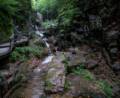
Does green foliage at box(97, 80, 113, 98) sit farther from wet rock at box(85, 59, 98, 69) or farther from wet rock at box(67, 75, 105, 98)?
wet rock at box(85, 59, 98, 69)

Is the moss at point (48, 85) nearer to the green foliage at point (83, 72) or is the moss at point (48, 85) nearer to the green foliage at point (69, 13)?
the green foliage at point (83, 72)

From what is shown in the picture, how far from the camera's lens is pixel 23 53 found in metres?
8.74

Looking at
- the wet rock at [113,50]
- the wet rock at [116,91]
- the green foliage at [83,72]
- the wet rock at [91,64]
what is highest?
the wet rock at [113,50]

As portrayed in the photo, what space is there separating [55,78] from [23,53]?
2.54 meters

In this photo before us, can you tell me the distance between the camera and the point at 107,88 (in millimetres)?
7254

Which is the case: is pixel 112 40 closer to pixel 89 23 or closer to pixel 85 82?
pixel 89 23

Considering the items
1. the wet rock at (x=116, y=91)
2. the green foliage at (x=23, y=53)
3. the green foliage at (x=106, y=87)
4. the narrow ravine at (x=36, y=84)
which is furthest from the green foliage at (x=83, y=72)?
the green foliage at (x=23, y=53)

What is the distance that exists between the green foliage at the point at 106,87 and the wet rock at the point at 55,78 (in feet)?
4.90

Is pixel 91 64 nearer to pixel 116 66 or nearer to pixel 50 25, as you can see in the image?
pixel 116 66

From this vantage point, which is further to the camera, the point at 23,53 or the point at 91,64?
the point at 91,64

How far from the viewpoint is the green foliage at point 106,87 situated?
6.93 m

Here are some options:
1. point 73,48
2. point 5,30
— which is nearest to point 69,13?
point 73,48

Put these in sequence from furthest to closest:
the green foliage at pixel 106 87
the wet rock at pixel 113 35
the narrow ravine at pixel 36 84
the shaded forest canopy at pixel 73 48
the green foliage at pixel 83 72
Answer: the wet rock at pixel 113 35 < the green foliage at pixel 83 72 < the shaded forest canopy at pixel 73 48 < the green foliage at pixel 106 87 < the narrow ravine at pixel 36 84

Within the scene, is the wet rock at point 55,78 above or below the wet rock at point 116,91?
above
